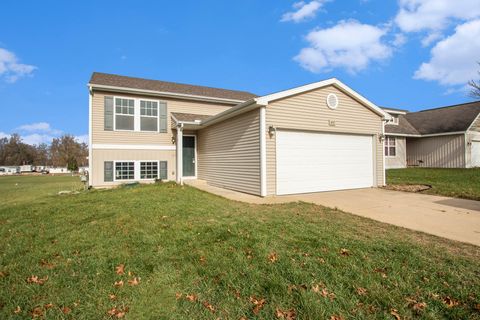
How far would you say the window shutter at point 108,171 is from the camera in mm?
12797

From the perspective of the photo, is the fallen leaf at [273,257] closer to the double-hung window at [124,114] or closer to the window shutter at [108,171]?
the window shutter at [108,171]

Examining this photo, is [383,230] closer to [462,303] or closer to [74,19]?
[462,303]

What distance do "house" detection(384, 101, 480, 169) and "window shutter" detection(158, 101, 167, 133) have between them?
1631 centimetres

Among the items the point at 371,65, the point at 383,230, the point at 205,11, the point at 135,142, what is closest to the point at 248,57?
the point at 205,11

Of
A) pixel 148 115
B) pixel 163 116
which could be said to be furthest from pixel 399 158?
pixel 148 115

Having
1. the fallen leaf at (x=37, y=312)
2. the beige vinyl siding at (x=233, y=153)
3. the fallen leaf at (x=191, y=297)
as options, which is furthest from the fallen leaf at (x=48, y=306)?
the beige vinyl siding at (x=233, y=153)

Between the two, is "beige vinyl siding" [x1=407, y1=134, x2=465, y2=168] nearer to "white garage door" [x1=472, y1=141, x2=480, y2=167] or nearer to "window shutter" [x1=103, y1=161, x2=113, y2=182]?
"white garage door" [x1=472, y1=141, x2=480, y2=167]

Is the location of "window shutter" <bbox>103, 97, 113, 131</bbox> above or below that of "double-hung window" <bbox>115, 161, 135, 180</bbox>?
above

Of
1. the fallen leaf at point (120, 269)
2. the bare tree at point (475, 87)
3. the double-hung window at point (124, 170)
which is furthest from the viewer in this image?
the bare tree at point (475, 87)

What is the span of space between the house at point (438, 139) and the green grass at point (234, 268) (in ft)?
58.4

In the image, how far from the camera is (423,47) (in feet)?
45.6

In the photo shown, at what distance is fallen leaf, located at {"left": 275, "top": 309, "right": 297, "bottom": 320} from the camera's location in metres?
2.37

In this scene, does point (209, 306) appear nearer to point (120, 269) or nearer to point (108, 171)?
point (120, 269)

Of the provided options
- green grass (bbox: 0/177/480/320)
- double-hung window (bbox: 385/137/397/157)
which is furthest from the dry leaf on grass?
double-hung window (bbox: 385/137/397/157)
